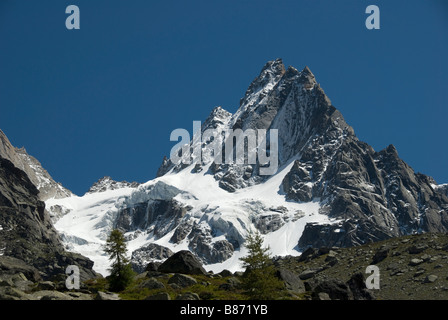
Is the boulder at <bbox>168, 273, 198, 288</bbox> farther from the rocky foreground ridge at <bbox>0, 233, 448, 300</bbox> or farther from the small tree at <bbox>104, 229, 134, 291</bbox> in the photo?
the small tree at <bbox>104, 229, 134, 291</bbox>

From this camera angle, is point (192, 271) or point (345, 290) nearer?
point (345, 290)

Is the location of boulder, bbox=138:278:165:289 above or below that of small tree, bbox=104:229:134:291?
below

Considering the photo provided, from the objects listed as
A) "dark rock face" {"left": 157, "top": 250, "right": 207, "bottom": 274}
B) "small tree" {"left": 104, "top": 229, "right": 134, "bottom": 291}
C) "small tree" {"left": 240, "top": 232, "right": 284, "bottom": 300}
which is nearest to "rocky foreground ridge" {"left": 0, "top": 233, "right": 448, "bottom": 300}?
"dark rock face" {"left": 157, "top": 250, "right": 207, "bottom": 274}

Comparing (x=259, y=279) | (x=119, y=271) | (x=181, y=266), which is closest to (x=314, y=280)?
(x=181, y=266)

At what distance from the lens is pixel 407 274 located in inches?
3627

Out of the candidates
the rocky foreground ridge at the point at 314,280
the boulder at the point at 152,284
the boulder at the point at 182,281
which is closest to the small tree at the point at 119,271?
the rocky foreground ridge at the point at 314,280

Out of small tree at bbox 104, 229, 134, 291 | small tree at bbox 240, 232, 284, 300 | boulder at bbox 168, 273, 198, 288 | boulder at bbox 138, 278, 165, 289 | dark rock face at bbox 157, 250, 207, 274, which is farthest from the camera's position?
dark rock face at bbox 157, 250, 207, 274

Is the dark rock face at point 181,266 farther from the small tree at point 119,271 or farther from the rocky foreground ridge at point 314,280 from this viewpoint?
the small tree at point 119,271
